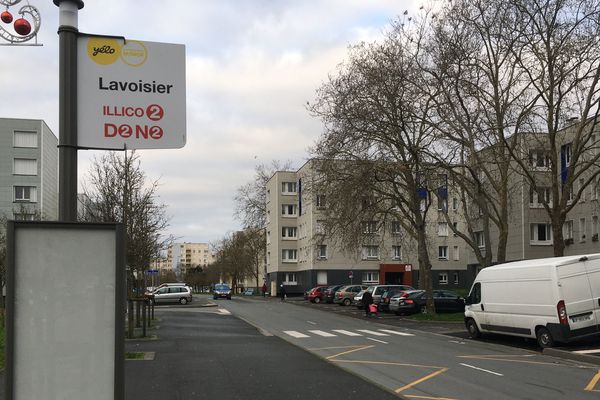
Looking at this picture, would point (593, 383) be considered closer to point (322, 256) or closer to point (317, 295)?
point (317, 295)

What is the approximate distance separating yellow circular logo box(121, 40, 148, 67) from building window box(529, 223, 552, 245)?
2058 inches

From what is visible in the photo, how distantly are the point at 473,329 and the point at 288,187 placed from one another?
59.5m

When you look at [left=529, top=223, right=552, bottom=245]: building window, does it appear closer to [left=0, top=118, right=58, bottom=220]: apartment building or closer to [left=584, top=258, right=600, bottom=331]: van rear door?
[left=584, top=258, right=600, bottom=331]: van rear door

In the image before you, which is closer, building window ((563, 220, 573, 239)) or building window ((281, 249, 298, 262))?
building window ((563, 220, 573, 239))

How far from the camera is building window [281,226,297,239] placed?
79.3 meters

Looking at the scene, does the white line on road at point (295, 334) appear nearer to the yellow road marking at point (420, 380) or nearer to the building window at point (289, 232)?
the yellow road marking at point (420, 380)

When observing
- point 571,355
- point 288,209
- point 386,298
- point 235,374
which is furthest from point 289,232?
point 235,374

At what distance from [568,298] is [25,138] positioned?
6580 centimetres

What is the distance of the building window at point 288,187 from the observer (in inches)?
3164

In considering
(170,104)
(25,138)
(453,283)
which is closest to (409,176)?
(170,104)

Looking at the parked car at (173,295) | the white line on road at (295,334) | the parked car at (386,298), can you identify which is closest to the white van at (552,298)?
the white line on road at (295,334)

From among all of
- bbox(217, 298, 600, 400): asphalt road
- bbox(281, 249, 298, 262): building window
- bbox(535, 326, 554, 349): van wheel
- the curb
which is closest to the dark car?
bbox(217, 298, 600, 400): asphalt road

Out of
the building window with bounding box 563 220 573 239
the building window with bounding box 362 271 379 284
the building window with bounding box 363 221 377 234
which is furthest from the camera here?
the building window with bounding box 362 271 379 284

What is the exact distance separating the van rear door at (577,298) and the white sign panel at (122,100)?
50.7ft
